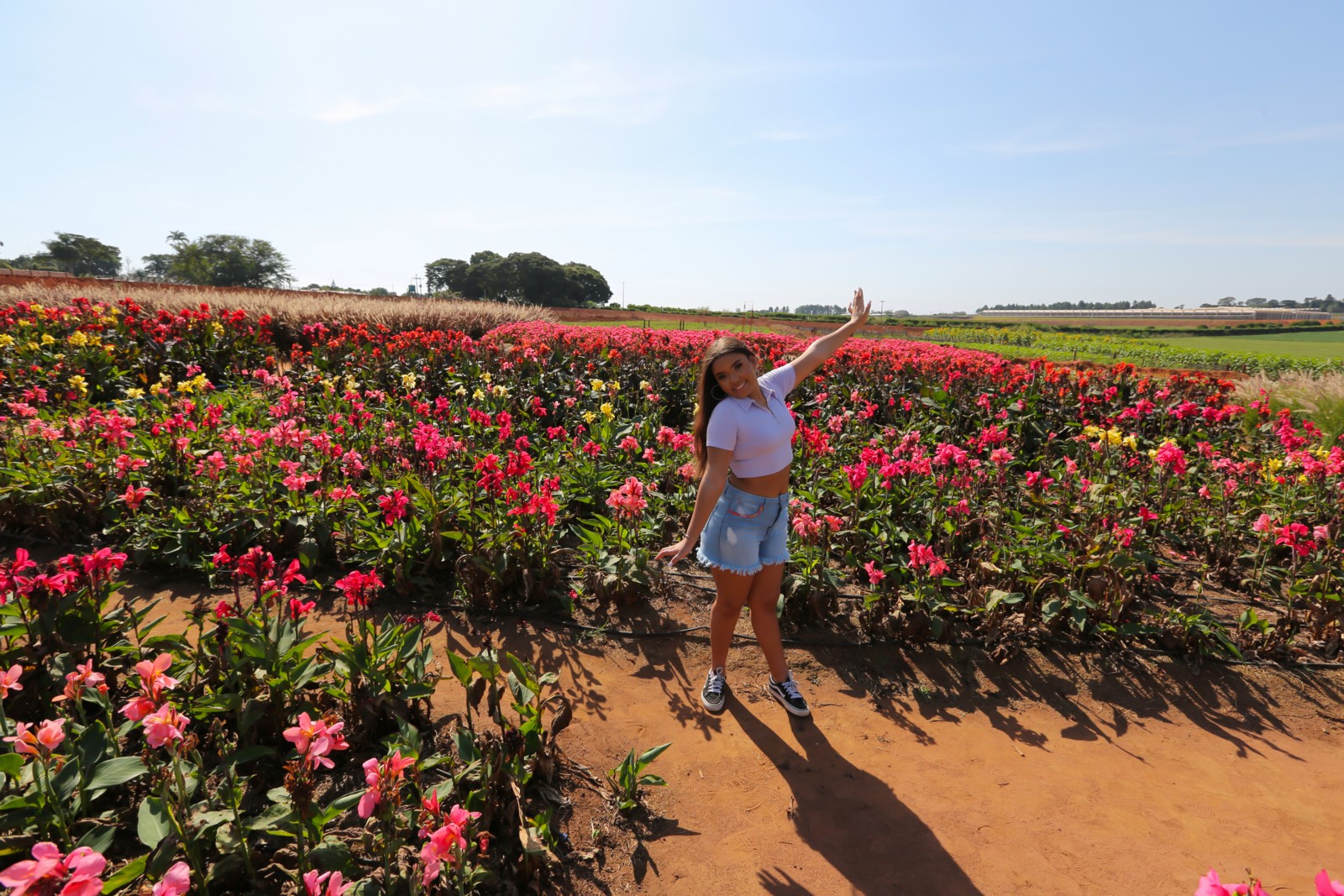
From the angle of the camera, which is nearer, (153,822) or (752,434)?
(153,822)

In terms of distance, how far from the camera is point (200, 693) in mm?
2641

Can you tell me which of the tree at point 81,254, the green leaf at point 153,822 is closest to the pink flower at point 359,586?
the green leaf at point 153,822

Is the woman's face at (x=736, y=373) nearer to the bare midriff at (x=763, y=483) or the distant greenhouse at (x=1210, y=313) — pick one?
the bare midriff at (x=763, y=483)

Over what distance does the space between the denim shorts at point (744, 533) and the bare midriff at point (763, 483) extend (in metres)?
0.02

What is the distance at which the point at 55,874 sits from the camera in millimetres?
1307

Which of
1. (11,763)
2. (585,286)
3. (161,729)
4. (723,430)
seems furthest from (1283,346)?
(585,286)

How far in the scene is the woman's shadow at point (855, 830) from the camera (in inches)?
91.2

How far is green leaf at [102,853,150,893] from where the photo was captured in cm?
171

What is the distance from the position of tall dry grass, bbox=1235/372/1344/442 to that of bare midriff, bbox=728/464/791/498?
7751 millimetres

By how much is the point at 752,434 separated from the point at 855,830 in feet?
5.36

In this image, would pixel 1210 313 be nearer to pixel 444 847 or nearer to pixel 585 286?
pixel 585 286

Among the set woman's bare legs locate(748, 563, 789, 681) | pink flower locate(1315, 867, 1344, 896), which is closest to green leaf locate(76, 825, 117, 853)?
woman's bare legs locate(748, 563, 789, 681)

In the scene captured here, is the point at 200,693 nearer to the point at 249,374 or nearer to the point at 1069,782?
the point at 1069,782

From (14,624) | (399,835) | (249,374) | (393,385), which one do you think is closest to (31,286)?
(249,374)
